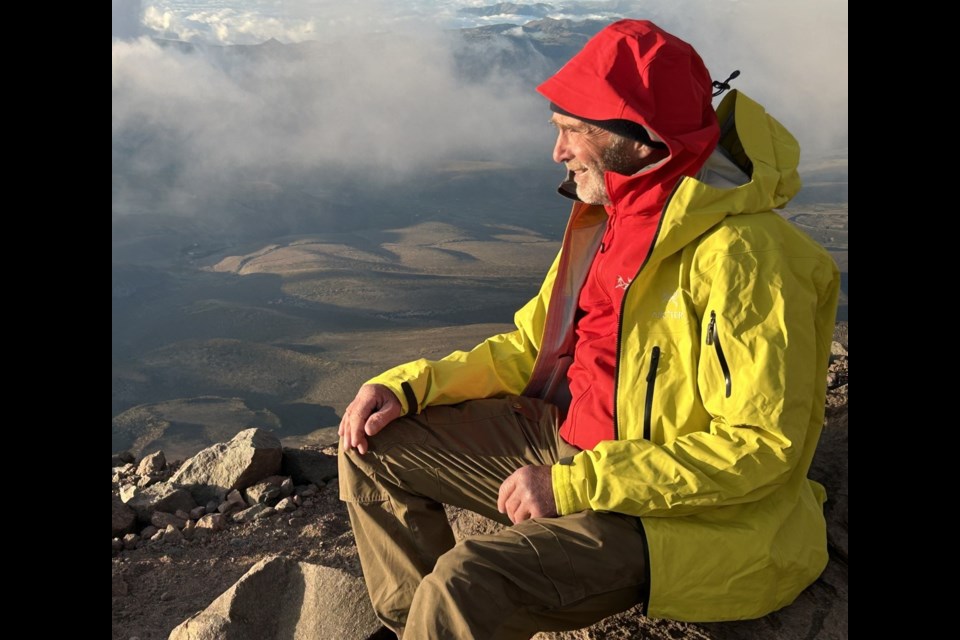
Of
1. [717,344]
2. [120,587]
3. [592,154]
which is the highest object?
[592,154]

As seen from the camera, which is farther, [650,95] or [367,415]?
[367,415]

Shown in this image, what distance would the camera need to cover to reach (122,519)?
4.43m

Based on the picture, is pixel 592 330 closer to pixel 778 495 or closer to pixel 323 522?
pixel 778 495

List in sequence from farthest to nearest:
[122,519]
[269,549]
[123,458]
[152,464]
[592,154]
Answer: [123,458] < [152,464] < [122,519] < [269,549] < [592,154]

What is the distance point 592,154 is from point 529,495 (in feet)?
3.32

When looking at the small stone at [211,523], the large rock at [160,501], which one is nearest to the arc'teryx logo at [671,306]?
the small stone at [211,523]

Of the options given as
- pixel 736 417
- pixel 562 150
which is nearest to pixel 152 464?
pixel 562 150

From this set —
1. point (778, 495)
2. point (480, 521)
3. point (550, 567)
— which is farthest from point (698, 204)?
point (480, 521)

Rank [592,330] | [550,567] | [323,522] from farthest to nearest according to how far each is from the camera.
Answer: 1. [323,522]
2. [592,330]
3. [550,567]

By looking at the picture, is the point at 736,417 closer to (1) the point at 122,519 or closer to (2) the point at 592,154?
(2) the point at 592,154

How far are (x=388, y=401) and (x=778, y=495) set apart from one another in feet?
3.90

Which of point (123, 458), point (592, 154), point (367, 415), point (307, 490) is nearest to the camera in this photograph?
point (592, 154)

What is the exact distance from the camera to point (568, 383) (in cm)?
325

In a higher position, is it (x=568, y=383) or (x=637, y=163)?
(x=637, y=163)
